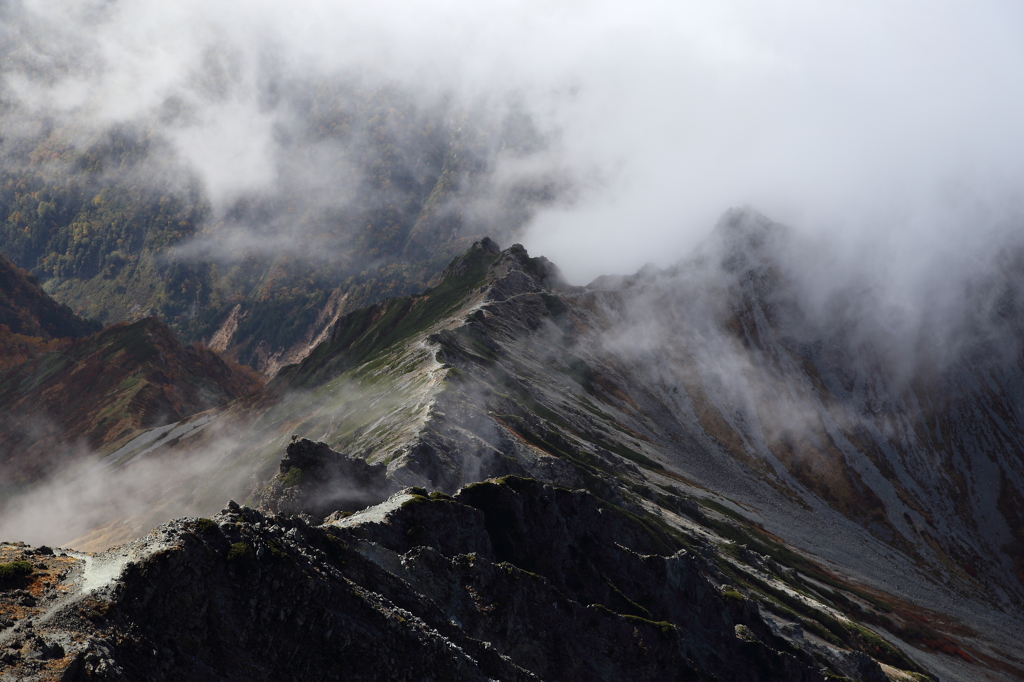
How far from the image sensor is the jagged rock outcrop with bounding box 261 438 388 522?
244 feet

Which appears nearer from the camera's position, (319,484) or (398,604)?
(398,604)

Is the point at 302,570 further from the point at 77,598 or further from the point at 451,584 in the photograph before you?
the point at 451,584

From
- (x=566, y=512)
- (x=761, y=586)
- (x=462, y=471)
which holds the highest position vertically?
(x=566, y=512)

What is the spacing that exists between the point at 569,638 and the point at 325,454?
120 feet

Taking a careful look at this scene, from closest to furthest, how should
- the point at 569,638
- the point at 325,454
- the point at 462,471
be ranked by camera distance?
the point at 569,638 < the point at 325,454 < the point at 462,471

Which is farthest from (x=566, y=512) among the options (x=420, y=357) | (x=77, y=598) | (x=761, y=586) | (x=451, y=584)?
(x=420, y=357)

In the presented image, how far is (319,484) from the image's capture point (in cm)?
7688

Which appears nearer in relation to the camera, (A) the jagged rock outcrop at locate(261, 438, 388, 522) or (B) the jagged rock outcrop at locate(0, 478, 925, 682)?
(B) the jagged rock outcrop at locate(0, 478, 925, 682)

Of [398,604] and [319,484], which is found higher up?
[398,604]

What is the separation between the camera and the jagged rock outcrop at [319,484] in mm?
74250

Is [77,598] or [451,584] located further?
[451,584]

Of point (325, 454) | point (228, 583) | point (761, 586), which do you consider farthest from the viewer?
point (761, 586)

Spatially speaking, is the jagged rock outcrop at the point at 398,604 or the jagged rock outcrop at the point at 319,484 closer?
the jagged rock outcrop at the point at 398,604

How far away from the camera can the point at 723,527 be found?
182 m
